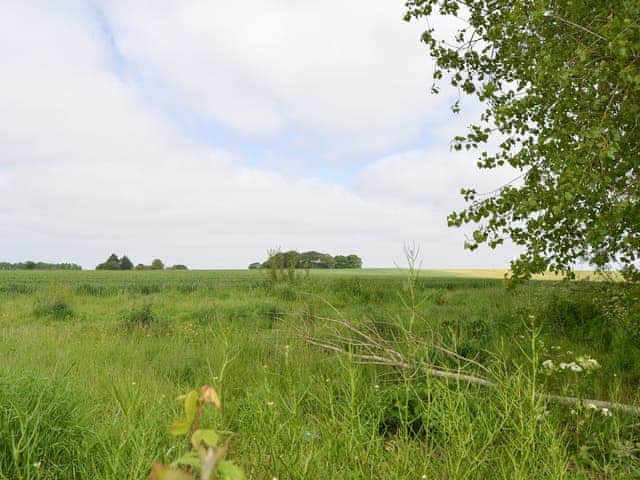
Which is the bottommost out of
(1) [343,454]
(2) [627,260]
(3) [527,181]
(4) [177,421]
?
(1) [343,454]

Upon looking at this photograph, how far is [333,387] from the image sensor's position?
18.7 ft

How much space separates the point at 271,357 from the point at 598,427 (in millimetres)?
4381

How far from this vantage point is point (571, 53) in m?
5.96

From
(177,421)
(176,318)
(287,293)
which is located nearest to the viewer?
(177,421)

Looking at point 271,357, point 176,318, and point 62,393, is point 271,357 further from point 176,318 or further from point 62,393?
point 176,318

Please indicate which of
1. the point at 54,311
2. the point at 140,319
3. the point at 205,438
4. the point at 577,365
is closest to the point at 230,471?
the point at 205,438

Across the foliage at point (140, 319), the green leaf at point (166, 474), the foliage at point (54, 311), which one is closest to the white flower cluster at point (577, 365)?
the green leaf at point (166, 474)

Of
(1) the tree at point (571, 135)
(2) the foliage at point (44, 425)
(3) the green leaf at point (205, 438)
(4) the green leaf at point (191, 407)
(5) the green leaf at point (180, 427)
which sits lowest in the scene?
(2) the foliage at point (44, 425)

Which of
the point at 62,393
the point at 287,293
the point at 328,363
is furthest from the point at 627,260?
the point at 287,293

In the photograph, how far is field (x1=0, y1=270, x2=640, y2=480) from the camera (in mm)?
2777

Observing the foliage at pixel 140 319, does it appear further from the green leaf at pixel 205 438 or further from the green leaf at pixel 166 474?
the green leaf at pixel 166 474

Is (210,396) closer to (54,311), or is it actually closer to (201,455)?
(201,455)

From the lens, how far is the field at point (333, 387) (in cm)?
278

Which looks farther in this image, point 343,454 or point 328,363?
point 328,363
